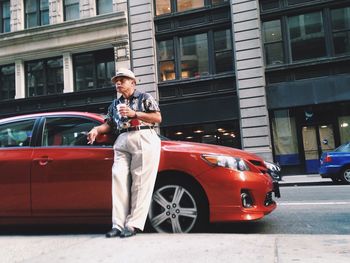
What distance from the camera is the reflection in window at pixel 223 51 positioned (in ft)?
60.7

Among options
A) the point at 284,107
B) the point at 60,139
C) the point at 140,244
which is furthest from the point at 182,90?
the point at 140,244

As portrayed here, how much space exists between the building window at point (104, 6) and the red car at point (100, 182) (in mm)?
17249

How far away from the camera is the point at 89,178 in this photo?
4.40 meters

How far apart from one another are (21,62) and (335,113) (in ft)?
54.2

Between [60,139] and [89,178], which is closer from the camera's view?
[89,178]

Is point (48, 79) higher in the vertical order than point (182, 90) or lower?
higher

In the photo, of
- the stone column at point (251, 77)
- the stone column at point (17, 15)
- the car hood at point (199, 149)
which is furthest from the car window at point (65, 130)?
the stone column at point (17, 15)

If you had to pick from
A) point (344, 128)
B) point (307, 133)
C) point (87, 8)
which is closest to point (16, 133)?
point (307, 133)

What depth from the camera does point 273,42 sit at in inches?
704

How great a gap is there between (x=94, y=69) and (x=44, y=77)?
3.09 m

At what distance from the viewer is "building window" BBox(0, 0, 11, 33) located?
74.2ft

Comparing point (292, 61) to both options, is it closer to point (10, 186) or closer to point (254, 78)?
point (254, 78)

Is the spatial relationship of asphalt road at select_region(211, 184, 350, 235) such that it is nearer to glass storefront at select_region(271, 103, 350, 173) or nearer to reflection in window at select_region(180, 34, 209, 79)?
glass storefront at select_region(271, 103, 350, 173)

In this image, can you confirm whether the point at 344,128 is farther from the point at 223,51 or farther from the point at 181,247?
the point at 181,247
